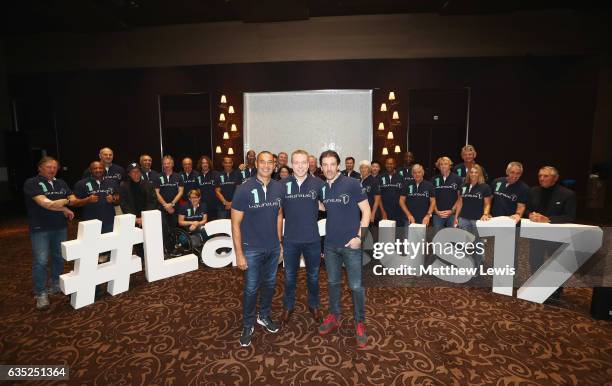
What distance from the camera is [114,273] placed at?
391 centimetres

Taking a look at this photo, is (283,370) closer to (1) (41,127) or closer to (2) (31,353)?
(2) (31,353)

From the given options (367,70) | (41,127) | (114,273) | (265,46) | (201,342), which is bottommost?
(201,342)

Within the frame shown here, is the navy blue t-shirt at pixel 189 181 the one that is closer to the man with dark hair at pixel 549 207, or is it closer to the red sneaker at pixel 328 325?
the red sneaker at pixel 328 325

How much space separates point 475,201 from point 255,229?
10.5 ft

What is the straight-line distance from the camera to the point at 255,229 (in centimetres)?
281

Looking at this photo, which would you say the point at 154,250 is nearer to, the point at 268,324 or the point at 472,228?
the point at 268,324

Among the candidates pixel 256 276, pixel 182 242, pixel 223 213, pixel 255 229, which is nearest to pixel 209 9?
pixel 223 213

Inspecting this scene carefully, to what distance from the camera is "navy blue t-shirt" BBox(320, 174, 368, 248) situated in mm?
2822

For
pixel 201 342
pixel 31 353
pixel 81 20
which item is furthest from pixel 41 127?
pixel 201 342

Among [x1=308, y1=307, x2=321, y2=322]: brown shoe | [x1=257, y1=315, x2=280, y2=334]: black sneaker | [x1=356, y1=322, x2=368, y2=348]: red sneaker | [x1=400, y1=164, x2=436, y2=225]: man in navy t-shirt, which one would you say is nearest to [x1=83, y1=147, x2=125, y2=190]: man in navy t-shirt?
[x1=257, y1=315, x2=280, y2=334]: black sneaker

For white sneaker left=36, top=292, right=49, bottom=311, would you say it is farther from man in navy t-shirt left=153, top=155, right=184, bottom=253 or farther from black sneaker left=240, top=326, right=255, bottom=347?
black sneaker left=240, top=326, right=255, bottom=347

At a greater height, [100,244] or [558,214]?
[558,214]

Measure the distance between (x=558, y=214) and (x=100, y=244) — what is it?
549 centimetres

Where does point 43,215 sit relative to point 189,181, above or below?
below
